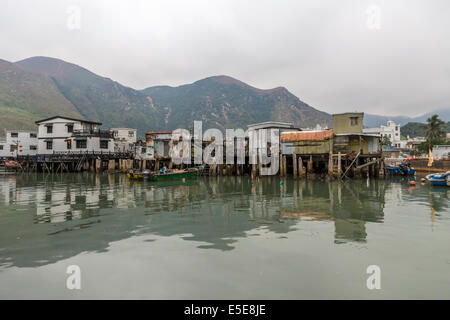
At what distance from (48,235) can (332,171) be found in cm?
3325

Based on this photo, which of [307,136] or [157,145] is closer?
[307,136]

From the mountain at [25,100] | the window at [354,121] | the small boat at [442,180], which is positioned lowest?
the small boat at [442,180]

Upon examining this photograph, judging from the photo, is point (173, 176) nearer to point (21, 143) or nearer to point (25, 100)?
point (21, 143)

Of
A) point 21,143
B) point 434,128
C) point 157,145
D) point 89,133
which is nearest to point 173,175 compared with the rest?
point 157,145

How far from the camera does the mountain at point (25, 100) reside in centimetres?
11468

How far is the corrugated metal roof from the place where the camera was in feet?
126

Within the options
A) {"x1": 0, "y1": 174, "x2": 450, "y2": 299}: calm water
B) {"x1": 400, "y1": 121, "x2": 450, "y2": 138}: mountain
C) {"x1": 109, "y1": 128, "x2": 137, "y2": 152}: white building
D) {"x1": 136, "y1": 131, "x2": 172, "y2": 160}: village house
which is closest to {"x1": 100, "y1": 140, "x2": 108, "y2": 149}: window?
{"x1": 136, "y1": 131, "x2": 172, "y2": 160}: village house

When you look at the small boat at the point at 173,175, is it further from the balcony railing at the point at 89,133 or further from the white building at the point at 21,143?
the white building at the point at 21,143

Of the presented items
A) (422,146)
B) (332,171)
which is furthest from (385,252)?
(422,146)

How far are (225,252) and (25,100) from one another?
195 metres

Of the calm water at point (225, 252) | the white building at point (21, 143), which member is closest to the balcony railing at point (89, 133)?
the white building at point (21, 143)

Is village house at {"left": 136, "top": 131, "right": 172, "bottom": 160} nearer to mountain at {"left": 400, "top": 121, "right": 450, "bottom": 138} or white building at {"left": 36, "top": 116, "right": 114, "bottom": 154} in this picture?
white building at {"left": 36, "top": 116, "right": 114, "bottom": 154}

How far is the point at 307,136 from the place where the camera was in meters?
40.0

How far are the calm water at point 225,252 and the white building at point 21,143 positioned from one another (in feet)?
213
